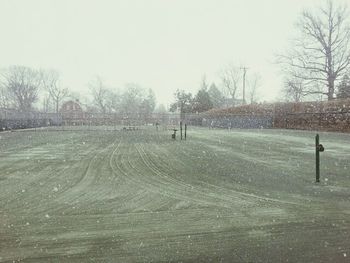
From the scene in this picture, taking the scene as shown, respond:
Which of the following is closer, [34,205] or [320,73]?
[34,205]

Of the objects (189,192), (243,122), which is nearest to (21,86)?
(243,122)

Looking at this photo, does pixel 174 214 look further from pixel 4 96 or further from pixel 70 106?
pixel 70 106

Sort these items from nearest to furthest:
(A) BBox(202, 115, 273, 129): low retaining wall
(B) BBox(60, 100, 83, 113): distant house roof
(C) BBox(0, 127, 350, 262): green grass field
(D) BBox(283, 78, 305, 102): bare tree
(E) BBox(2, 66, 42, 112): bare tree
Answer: (C) BBox(0, 127, 350, 262): green grass field < (D) BBox(283, 78, 305, 102): bare tree < (A) BBox(202, 115, 273, 129): low retaining wall < (E) BBox(2, 66, 42, 112): bare tree < (B) BBox(60, 100, 83, 113): distant house roof

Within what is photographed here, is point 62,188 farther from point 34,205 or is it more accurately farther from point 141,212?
point 141,212

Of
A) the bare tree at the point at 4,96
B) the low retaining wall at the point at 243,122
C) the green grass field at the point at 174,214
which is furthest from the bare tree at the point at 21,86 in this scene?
the green grass field at the point at 174,214

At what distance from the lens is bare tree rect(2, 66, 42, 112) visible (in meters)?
106

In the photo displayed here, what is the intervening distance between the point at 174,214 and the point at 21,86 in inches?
4374

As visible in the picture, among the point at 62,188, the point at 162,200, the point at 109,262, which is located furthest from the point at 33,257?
the point at 62,188

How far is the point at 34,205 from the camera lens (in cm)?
637

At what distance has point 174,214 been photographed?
578 centimetres

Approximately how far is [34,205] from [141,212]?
1.94 m

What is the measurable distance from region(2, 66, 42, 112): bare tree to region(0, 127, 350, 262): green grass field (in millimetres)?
103442

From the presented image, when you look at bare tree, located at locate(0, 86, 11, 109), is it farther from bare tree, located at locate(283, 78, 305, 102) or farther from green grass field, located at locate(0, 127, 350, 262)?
green grass field, located at locate(0, 127, 350, 262)

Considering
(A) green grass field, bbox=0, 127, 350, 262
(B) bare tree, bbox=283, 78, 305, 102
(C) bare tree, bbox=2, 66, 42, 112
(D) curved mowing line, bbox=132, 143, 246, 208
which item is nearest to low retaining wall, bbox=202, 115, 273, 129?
(B) bare tree, bbox=283, 78, 305, 102
